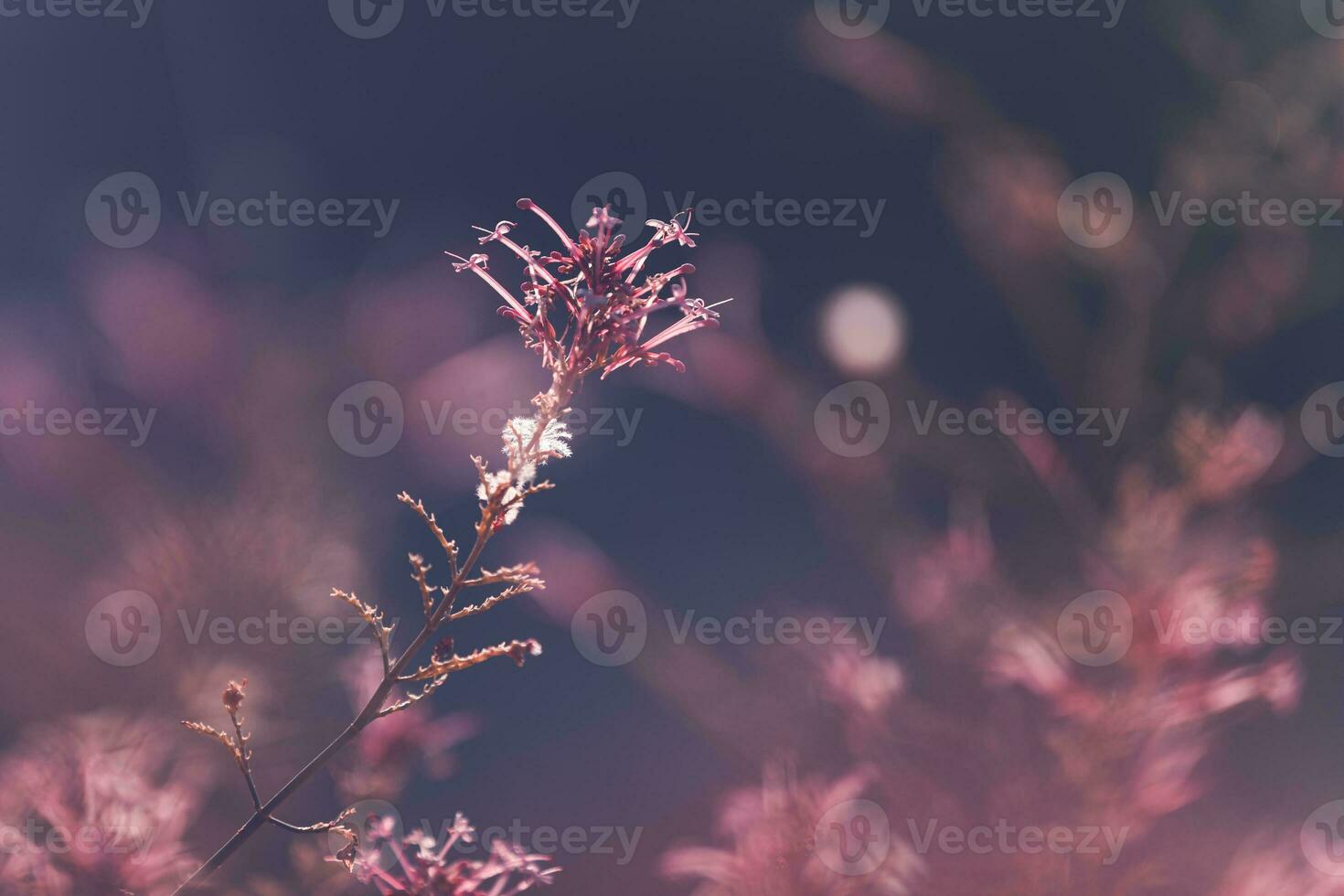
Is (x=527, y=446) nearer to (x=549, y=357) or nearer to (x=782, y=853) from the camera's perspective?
(x=549, y=357)

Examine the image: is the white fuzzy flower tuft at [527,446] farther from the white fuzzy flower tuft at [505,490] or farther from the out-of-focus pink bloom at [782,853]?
the out-of-focus pink bloom at [782,853]

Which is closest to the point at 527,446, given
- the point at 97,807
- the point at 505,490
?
the point at 505,490

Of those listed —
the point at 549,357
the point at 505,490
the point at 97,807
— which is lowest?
the point at 97,807

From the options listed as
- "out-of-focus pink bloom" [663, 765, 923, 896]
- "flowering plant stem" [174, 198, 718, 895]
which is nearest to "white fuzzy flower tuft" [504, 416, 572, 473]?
"flowering plant stem" [174, 198, 718, 895]

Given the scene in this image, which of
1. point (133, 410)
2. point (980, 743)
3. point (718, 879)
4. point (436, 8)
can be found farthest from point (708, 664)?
point (436, 8)

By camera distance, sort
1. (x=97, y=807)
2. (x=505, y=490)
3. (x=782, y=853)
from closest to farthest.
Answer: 1. (x=505, y=490)
2. (x=97, y=807)
3. (x=782, y=853)

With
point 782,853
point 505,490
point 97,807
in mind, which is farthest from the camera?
point 782,853

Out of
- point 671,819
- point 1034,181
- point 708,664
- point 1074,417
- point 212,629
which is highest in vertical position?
point 1034,181

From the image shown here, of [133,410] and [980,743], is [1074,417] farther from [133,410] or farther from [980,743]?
[133,410]

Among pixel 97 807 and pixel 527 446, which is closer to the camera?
pixel 527 446

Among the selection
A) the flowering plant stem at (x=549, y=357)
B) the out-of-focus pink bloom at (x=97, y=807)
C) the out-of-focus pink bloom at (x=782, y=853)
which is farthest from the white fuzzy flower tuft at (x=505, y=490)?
the out-of-focus pink bloom at (x=782, y=853)

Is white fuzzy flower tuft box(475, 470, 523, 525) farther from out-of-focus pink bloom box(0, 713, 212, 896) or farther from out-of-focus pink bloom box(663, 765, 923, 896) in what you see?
out-of-focus pink bloom box(663, 765, 923, 896)
